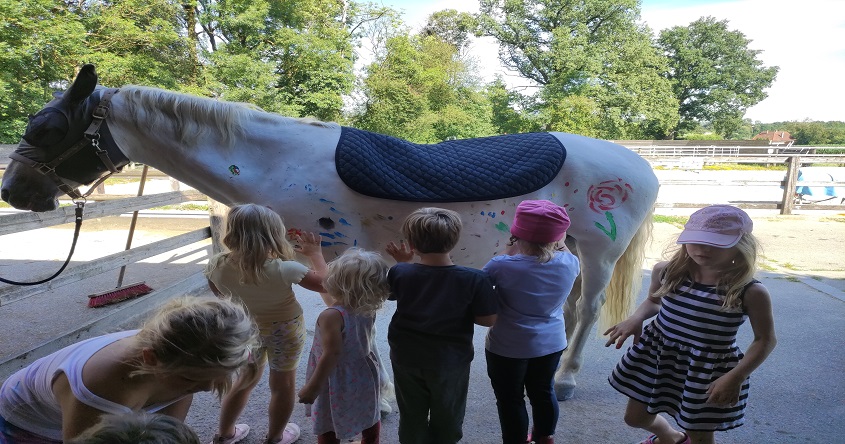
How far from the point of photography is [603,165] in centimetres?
245

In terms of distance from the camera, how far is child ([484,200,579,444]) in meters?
1.74

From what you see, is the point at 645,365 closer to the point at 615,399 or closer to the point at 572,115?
the point at 615,399

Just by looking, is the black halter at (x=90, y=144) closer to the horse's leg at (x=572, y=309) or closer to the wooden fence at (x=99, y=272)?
the wooden fence at (x=99, y=272)

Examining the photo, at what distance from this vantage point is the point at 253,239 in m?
1.71

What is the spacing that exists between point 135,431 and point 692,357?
173 cm

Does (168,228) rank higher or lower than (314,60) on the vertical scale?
lower

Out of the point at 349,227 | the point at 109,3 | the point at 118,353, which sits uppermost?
the point at 109,3

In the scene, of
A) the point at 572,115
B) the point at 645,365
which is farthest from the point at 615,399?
the point at 572,115

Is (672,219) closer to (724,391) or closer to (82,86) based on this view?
(724,391)

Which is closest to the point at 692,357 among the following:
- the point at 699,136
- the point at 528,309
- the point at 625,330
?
the point at 625,330

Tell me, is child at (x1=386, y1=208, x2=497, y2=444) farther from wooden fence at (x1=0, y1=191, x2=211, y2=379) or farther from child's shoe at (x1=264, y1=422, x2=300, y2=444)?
wooden fence at (x1=0, y1=191, x2=211, y2=379)

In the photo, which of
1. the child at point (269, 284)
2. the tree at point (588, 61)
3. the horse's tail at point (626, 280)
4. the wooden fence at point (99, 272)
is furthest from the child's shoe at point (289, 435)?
the tree at point (588, 61)

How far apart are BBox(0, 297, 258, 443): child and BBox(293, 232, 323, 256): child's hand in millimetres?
814

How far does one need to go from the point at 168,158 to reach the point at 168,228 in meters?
6.96
